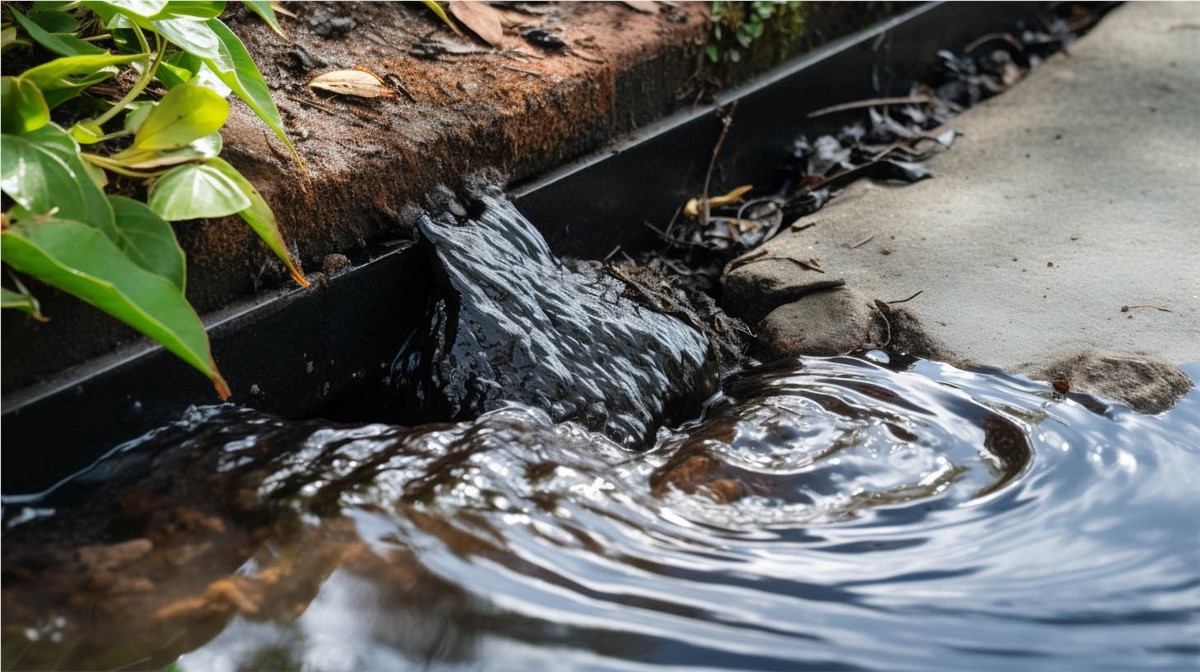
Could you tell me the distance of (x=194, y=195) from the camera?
5.81 feet

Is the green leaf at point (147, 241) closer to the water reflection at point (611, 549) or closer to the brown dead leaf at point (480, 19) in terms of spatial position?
the water reflection at point (611, 549)

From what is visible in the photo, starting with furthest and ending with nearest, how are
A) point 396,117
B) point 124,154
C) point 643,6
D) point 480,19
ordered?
point 643,6 → point 480,19 → point 396,117 → point 124,154

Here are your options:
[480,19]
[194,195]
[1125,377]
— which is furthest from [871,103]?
[194,195]

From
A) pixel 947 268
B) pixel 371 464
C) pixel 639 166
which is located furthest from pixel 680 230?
pixel 371 464

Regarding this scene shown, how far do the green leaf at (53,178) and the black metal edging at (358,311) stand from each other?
0.28m

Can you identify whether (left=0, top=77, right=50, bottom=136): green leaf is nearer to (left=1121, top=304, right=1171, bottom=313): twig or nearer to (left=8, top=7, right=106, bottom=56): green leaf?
(left=8, top=7, right=106, bottom=56): green leaf

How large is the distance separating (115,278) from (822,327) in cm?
161

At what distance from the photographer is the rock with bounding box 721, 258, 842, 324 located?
2.71 meters

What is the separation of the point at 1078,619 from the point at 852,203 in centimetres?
189

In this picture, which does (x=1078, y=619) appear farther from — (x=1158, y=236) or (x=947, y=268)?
(x=1158, y=236)

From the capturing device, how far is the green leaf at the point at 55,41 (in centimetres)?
183

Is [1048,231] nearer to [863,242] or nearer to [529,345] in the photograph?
[863,242]

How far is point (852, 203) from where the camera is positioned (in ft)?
10.7

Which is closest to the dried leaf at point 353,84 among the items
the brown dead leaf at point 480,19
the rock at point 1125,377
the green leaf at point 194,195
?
the brown dead leaf at point 480,19
